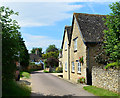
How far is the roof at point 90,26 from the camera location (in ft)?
52.8

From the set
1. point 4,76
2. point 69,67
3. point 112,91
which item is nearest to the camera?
point 4,76

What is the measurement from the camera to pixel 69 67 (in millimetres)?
21953

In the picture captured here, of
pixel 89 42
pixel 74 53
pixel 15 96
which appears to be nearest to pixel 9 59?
pixel 15 96

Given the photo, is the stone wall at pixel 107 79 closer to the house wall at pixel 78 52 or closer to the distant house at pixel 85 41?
the distant house at pixel 85 41

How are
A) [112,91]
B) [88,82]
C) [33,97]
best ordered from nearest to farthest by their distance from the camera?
[33,97]
[112,91]
[88,82]

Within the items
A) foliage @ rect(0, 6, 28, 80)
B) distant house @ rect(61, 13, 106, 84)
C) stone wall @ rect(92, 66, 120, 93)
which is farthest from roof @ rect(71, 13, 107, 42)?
foliage @ rect(0, 6, 28, 80)

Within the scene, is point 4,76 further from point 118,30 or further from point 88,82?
point 88,82

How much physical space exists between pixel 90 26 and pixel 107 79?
7.50m

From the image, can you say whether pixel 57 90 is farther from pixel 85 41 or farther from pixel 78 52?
pixel 78 52

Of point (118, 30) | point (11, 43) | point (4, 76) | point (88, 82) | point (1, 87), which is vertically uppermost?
point (118, 30)

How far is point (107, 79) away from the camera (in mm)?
11391

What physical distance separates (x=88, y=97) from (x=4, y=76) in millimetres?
4860

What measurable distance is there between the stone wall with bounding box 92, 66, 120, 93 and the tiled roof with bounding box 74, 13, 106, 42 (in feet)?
12.7

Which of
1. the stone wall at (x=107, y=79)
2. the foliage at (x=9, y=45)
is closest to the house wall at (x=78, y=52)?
the stone wall at (x=107, y=79)
